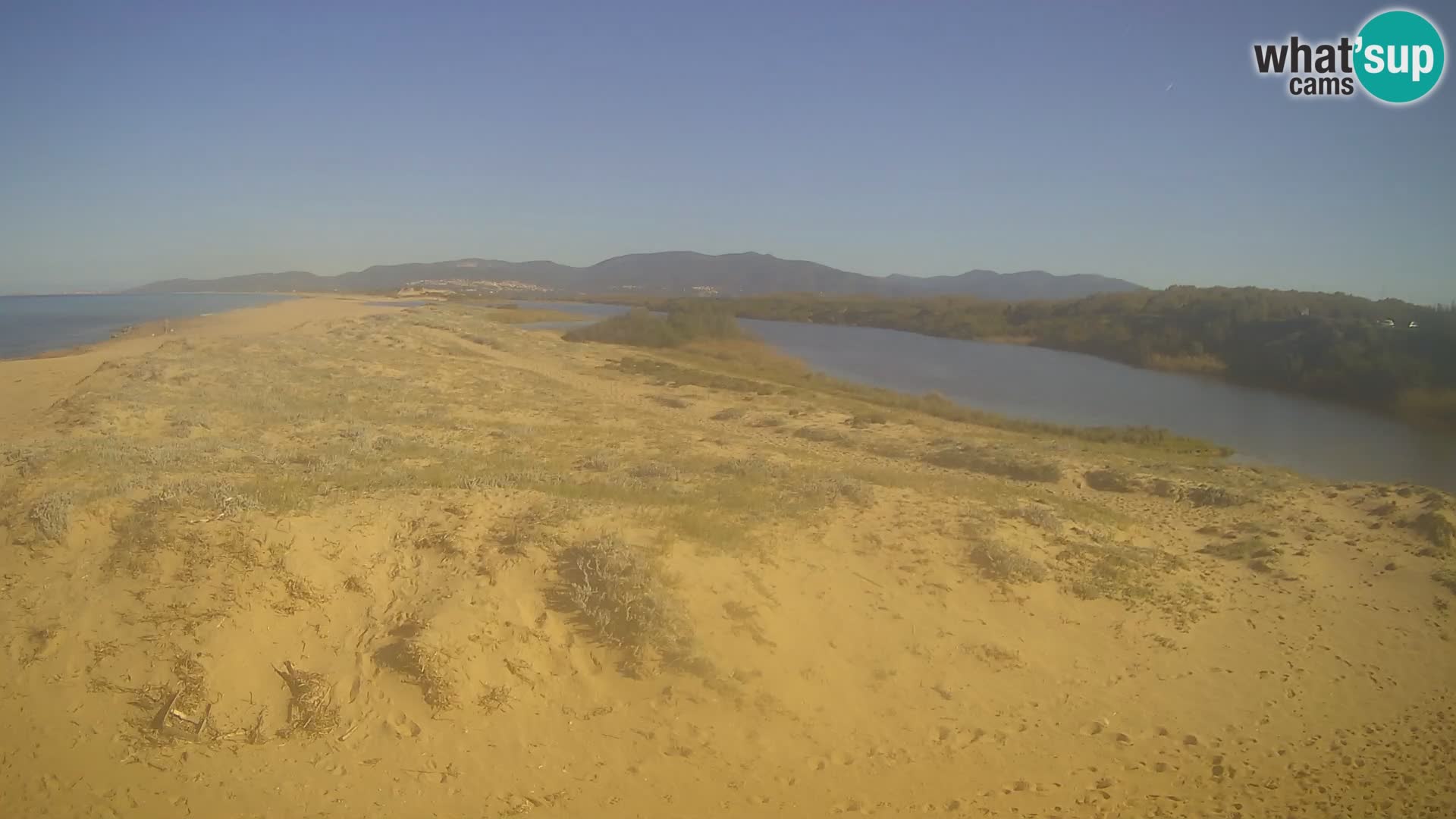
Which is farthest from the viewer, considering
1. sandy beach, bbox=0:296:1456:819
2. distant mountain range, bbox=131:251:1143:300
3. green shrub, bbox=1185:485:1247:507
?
distant mountain range, bbox=131:251:1143:300

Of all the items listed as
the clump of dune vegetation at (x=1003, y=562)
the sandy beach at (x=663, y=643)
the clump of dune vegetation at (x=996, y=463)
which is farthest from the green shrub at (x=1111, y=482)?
the clump of dune vegetation at (x=1003, y=562)

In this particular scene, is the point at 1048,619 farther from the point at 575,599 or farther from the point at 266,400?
the point at 266,400

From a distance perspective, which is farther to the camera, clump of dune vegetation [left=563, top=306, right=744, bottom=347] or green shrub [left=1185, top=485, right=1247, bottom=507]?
Result: clump of dune vegetation [left=563, top=306, right=744, bottom=347]

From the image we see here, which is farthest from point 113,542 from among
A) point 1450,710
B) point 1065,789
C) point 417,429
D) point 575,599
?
point 1450,710

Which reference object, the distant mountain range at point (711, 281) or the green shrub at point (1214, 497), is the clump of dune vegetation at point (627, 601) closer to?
the green shrub at point (1214, 497)

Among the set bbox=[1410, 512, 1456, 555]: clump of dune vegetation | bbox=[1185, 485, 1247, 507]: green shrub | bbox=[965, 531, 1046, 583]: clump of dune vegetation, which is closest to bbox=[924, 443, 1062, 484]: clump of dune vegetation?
bbox=[1185, 485, 1247, 507]: green shrub

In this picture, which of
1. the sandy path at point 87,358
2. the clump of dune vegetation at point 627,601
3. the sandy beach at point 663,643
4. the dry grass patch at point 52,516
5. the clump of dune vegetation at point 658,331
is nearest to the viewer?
the sandy beach at point 663,643

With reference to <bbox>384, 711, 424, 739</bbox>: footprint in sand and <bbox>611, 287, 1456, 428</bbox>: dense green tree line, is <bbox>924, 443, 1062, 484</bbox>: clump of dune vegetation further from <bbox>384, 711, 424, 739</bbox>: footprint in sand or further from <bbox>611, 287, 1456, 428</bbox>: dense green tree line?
<bbox>611, 287, 1456, 428</bbox>: dense green tree line
